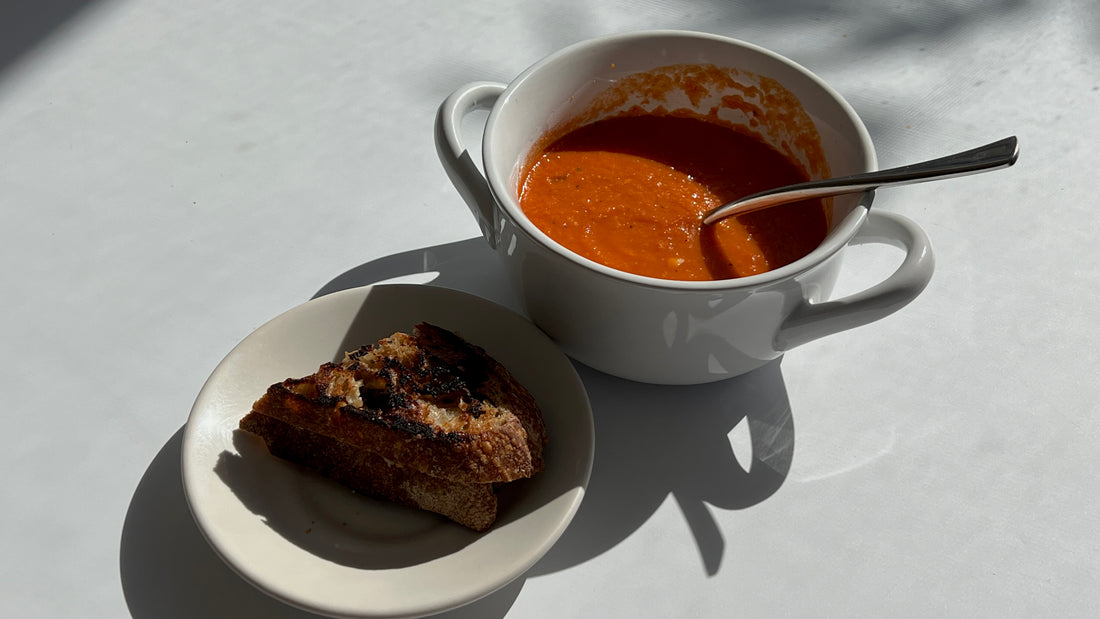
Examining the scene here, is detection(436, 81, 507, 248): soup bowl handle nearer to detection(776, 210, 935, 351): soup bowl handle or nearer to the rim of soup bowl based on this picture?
the rim of soup bowl

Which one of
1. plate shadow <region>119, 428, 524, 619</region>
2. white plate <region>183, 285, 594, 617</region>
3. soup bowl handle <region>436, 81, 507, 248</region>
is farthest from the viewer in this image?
soup bowl handle <region>436, 81, 507, 248</region>

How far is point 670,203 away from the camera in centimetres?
166

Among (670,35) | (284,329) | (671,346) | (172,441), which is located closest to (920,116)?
(670,35)

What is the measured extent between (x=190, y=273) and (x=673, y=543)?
100 cm

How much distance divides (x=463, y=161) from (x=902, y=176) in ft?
2.21

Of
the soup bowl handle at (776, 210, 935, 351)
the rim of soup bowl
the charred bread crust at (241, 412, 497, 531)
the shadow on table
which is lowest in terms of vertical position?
the shadow on table

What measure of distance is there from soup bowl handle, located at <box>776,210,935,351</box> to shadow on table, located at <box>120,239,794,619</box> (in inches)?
6.5

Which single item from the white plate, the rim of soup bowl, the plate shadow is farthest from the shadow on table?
the rim of soup bowl

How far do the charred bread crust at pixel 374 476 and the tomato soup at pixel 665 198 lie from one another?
1.52ft

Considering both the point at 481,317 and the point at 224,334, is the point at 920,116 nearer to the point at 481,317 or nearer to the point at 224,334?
the point at 481,317

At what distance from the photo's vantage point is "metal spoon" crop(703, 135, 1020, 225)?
1264 mm

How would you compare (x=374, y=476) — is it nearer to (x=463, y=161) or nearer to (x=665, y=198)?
(x=463, y=161)

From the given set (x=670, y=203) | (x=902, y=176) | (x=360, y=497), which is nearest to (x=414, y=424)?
(x=360, y=497)

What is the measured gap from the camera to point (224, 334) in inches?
65.1
